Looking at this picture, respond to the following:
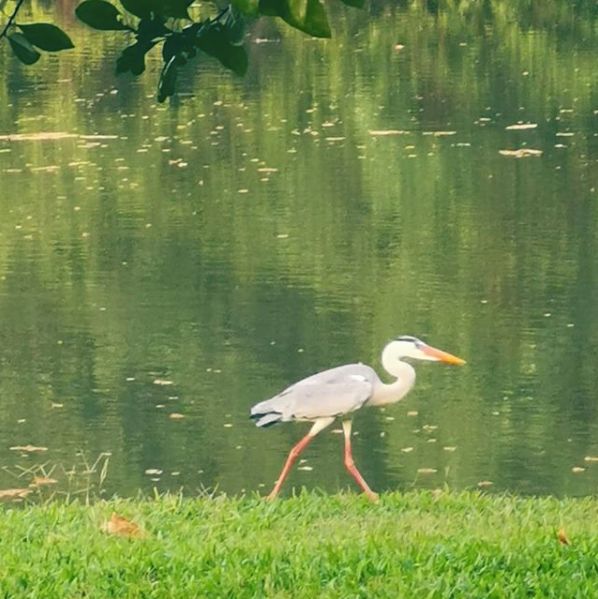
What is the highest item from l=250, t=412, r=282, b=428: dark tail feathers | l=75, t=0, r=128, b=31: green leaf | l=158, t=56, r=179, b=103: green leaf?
l=75, t=0, r=128, b=31: green leaf

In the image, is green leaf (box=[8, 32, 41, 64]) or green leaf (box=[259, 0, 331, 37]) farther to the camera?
green leaf (box=[8, 32, 41, 64])

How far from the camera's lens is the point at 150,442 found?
9164 millimetres

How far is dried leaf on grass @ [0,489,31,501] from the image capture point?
7.96 metres

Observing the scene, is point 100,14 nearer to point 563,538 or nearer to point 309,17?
point 309,17

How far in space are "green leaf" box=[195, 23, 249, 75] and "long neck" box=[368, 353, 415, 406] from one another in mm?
4178

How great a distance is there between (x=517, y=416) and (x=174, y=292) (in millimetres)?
3904

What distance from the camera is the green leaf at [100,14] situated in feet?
7.29

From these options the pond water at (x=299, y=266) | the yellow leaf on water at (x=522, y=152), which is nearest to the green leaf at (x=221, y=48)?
the pond water at (x=299, y=266)

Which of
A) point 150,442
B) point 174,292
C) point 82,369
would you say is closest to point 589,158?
point 174,292

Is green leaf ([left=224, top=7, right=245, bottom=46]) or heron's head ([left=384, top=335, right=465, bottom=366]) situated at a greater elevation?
green leaf ([left=224, top=7, right=245, bottom=46])

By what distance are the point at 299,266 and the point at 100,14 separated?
36.7 ft

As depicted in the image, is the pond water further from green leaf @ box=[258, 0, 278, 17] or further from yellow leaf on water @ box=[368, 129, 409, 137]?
green leaf @ box=[258, 0, 278, 17]

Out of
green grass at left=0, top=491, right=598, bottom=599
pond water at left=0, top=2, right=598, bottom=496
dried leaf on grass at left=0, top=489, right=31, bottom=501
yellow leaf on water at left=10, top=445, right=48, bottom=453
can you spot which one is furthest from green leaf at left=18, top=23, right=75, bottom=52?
yellow leaf on water at left=10, top=445, right=48, bottom=453

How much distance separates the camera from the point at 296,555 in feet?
13.7
